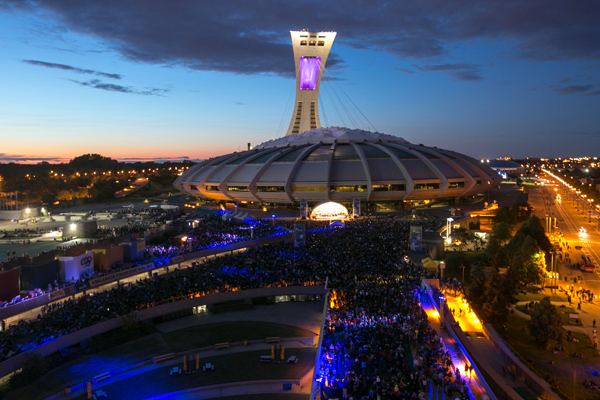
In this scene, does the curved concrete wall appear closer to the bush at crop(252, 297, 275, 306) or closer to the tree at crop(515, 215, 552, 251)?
the bush at crop(252, 297, 275, 306)

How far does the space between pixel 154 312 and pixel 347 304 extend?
25.6 ft

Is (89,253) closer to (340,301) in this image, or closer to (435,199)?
(340,301)

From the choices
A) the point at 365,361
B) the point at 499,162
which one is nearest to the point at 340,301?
the point at 365,361

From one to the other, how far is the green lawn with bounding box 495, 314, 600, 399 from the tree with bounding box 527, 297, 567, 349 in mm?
436

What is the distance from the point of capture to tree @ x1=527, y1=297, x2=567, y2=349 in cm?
1490

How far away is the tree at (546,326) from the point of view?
1490 centimetres

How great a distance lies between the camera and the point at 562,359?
47.7ft

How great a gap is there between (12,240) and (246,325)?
910 inches

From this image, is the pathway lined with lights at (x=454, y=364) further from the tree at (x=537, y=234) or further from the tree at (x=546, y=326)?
the tree at (x=537, y=234)

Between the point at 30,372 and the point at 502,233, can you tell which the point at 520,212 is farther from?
the point at 30,372

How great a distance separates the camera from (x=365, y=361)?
38.2ft

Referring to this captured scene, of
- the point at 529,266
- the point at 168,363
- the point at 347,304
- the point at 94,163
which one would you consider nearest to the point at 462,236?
the point at 529,266

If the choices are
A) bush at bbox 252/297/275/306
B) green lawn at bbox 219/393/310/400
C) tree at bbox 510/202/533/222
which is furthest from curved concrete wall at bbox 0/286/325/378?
tree at bbox 510/202/533/222

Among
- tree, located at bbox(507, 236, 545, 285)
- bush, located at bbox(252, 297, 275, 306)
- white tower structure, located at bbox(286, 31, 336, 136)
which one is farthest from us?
white tower structure, located at bbox(286, 31, 336, 136)
